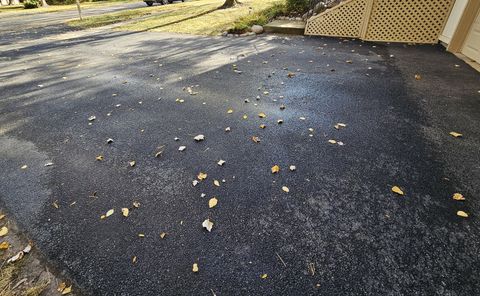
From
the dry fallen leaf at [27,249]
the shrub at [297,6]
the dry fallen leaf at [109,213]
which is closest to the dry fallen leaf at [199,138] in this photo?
the dry fallen leaf at [109,213]

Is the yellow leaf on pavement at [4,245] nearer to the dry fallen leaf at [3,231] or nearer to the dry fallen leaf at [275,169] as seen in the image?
the dry fallen leaf at [3,231]

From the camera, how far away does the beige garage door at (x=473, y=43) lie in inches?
248

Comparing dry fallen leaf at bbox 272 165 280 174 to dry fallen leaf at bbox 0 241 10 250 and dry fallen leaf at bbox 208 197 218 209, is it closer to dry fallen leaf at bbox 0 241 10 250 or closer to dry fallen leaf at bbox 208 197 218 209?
dry fallen leaf at bbox 208 197 218 209

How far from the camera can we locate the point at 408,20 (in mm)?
8047

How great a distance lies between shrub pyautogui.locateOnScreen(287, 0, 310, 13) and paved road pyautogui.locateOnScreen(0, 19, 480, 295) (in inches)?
268

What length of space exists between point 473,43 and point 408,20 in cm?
211

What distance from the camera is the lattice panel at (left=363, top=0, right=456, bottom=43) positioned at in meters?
7.69

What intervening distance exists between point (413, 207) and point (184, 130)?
316 centimetres

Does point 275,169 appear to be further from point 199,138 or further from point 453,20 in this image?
point 453,20

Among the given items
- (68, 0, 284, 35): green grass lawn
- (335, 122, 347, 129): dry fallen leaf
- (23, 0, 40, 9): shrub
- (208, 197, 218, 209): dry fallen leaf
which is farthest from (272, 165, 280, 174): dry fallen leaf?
(23, 0, 40, 9): shrub

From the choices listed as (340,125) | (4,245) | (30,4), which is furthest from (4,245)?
(30,4)

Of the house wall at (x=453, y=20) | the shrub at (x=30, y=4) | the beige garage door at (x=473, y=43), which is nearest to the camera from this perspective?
the beige garage door at (x=473, y=43)

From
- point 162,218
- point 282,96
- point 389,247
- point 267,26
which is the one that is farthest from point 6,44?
point 389,247

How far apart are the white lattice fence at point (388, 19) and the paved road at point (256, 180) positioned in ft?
7.31
